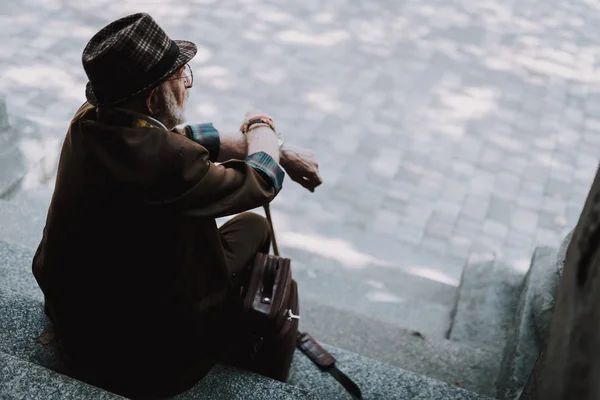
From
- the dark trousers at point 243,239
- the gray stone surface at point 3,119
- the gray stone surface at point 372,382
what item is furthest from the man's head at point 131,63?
the gray stone surface at point 3,119

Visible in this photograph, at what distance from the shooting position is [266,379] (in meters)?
2.38

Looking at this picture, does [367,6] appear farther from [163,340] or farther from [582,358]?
[582,358]

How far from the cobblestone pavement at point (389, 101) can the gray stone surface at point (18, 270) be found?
173 centimetres

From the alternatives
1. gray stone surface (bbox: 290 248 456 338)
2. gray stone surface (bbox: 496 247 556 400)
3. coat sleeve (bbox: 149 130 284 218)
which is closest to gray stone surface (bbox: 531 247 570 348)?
gray stone surface (bbox: 496 247 556 400)

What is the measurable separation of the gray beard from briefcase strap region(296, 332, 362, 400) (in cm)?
124

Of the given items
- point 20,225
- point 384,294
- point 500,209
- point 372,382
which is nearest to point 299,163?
point 372,382

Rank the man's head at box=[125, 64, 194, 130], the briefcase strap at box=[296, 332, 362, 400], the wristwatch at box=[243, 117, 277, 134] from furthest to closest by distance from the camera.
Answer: the briefcase strap at box=[296, 332, 362, 400]
the wristwatch at box=[243, 117, 277, 134]
the man's head at box=[125, 64, 194, 130]

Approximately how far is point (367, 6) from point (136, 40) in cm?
600

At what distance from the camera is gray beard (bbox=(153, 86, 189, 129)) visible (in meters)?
1.94

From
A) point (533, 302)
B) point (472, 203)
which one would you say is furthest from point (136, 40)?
point (472, 203)

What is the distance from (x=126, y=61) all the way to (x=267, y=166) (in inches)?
23.7

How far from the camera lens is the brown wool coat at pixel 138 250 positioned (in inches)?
72.1

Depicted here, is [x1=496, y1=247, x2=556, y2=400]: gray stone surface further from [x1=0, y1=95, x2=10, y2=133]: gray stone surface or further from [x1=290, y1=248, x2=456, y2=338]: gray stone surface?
[x1=0, y1=95, x2=10, y2=133]: gray stone surface

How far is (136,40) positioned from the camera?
5.91 ft
